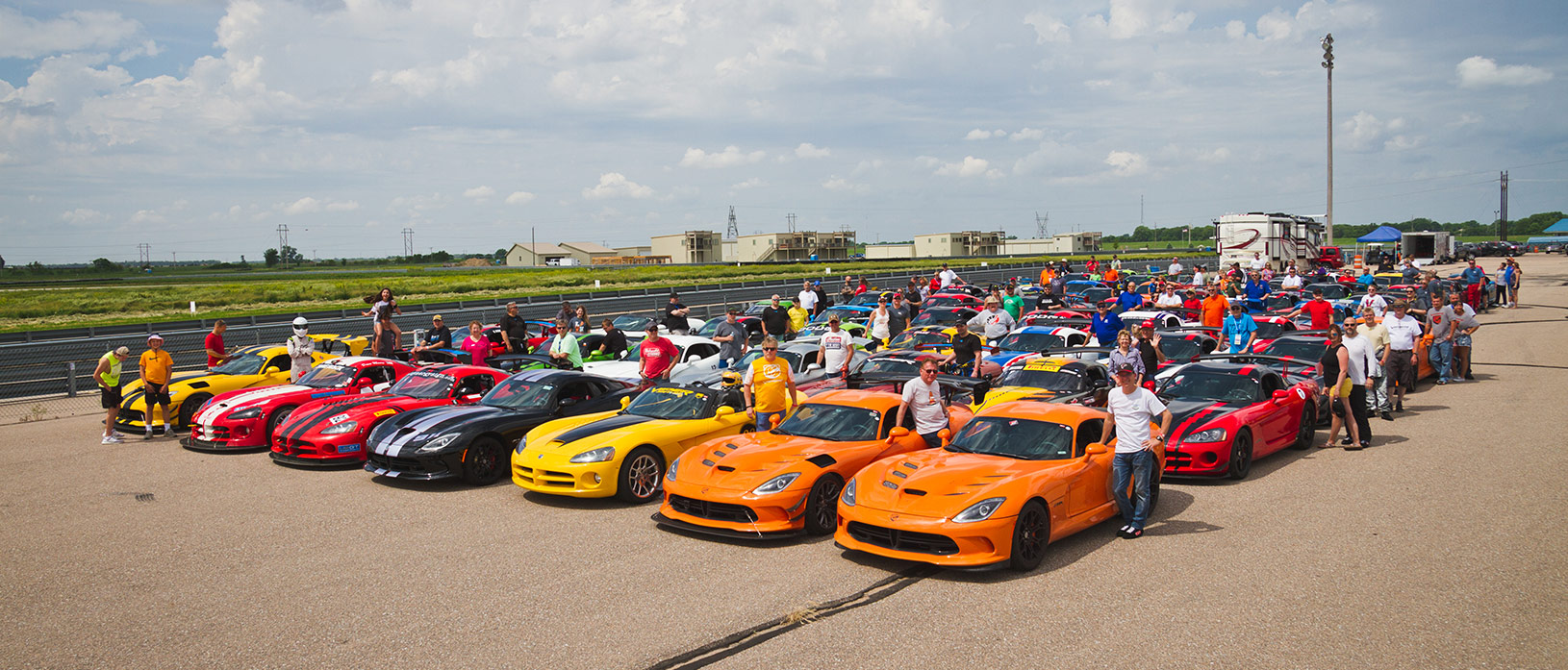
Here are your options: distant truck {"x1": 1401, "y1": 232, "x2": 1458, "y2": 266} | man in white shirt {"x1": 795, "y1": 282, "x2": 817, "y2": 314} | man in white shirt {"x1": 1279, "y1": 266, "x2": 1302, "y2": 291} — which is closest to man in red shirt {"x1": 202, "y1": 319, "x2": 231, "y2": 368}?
man in white shirt {"x1": 795, "y1": 282, "x2": 817, "y2": 314}

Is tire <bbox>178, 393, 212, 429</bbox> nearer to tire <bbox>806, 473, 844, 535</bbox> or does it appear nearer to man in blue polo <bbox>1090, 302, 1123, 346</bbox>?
tire <bbox>806, 473, 844, 535</bbox>

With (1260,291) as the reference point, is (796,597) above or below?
below

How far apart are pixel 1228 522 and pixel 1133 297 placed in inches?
552

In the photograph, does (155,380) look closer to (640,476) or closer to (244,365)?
(244,365)

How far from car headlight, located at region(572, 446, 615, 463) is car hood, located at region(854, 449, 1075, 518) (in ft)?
8.69

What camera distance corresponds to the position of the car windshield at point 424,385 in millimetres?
11844

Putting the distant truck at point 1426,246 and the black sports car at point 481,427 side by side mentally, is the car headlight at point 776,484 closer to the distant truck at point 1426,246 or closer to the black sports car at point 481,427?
the black sports car at point 481,427

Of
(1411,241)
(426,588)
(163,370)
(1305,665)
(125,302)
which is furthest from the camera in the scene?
(1411,241)

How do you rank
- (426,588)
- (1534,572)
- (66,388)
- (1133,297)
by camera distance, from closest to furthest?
1. (1534,572)
2. (426,588)
3. (66,388)
4. (1133,297)

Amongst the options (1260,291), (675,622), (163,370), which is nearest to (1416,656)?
(675,622)

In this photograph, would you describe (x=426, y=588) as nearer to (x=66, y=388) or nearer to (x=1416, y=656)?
(x=1416, y=656)

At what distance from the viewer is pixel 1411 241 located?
63938 mm

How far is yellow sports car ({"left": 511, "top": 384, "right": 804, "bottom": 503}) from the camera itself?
855cm

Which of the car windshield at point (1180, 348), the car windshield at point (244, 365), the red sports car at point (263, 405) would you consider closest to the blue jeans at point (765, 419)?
the red sports car at point (263, 405)
